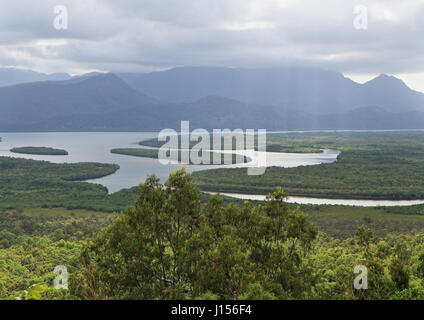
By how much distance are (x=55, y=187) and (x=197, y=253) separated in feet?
239

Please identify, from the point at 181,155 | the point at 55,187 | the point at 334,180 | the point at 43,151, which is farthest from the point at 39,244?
the point at 43,151

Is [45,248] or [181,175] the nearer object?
[181,175]

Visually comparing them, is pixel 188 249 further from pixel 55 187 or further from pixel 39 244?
pixel 55 187

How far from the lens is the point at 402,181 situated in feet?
276

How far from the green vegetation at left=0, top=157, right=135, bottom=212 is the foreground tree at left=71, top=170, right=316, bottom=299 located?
153 feet

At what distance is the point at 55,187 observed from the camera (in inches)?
3216

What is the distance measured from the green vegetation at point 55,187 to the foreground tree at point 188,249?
46.6m

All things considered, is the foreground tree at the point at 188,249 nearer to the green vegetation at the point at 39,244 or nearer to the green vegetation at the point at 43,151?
the green vegetation at the point at 39,244

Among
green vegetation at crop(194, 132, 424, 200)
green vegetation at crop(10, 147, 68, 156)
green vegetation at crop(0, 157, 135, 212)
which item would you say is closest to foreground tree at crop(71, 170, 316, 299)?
green vegetation at crop(0, 157, 135, 212)
